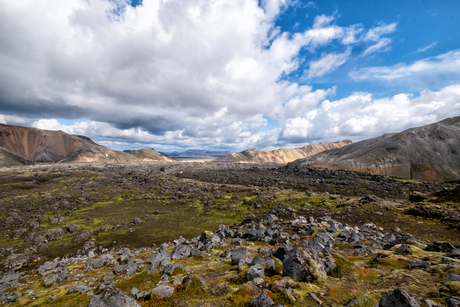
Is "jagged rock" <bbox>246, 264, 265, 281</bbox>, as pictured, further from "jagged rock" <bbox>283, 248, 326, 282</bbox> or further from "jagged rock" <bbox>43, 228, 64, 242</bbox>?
"jagged rock" <bbox>43, 228, 64, 242</bbox>

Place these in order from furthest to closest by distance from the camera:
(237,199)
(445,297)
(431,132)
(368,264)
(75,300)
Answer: (431,132) → (237,199) → (368,264) → (75,300) → (445,297)

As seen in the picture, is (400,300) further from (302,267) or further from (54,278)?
(54,278)

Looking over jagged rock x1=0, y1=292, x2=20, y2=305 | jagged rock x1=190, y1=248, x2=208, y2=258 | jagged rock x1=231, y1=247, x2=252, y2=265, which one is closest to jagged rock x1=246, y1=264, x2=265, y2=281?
jagged rock x1=231, y1=247, x2=252, y2=265

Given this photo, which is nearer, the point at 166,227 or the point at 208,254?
the point at 208,254

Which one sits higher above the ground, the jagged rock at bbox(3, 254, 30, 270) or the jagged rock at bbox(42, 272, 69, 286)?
the jagged rock at bbox(42, 272, 69, 286)

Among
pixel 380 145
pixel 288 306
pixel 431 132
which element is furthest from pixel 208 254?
pixel 431 132

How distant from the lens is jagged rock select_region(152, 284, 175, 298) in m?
7.04

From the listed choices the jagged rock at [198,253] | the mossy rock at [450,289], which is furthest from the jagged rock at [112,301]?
the mossy rock at [450,289]

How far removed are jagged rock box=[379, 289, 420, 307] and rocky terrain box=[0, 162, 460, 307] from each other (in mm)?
24

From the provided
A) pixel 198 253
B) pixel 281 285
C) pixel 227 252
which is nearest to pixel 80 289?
pixel 198 253

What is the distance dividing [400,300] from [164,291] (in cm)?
761

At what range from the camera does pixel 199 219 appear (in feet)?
90.8

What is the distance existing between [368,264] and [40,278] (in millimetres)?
19848

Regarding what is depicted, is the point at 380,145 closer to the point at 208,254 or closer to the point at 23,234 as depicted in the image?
the point at 208,254
